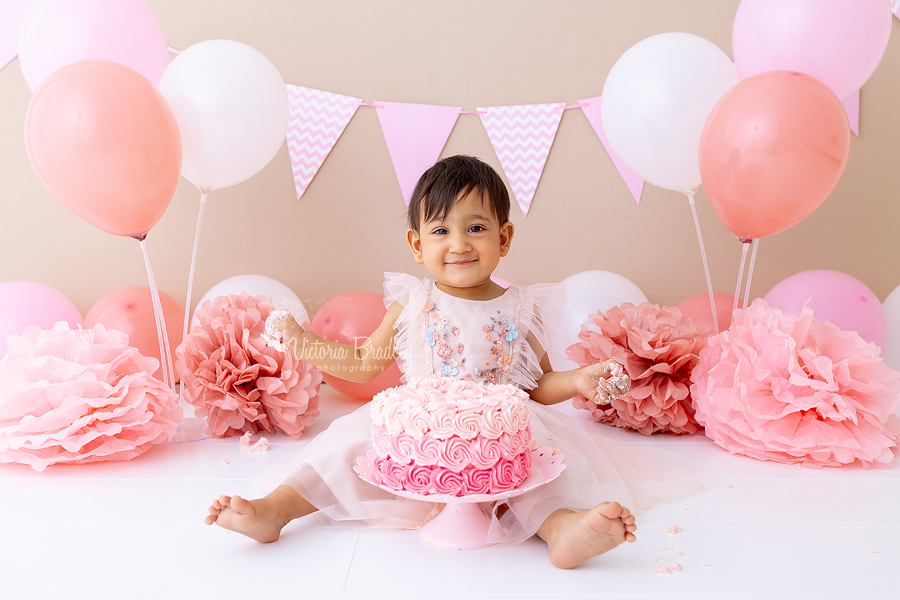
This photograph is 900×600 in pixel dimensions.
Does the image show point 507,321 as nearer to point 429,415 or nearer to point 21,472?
point 429,415

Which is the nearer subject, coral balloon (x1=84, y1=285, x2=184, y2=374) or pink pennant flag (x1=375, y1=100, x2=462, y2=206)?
coral balloon (x1=84, y1=285, x2=184, y2=374)

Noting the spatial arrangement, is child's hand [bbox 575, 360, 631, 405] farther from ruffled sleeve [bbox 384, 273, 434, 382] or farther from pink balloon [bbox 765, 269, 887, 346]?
pink balloon [bbox 765, 269, 887, 346]

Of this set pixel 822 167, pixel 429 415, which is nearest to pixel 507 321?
pixel 429 415

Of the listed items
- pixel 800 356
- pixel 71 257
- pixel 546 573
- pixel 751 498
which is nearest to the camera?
pixel 546 573

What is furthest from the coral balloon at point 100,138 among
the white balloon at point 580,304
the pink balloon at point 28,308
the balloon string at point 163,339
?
the white balloon at point 580,304

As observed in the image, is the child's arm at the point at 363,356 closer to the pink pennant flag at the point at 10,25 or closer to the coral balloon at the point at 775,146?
the coral balloon at the point at 775,146

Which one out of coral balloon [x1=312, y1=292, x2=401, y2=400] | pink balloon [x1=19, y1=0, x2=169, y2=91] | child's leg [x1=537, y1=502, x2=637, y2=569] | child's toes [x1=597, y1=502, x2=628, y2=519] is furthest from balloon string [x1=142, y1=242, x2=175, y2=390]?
child's toes [x1=597, y1=502, x2=628, y2=519]

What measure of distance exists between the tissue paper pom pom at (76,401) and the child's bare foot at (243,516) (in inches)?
27.4

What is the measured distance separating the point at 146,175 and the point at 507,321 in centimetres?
107

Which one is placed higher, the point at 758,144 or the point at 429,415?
the point at 758,144

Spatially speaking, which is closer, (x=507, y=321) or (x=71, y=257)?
(x=507, y=321)

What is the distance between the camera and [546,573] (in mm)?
1287

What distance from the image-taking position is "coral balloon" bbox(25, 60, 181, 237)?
6.23ft

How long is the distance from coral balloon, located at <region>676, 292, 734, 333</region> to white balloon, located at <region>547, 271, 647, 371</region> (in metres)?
0.21
